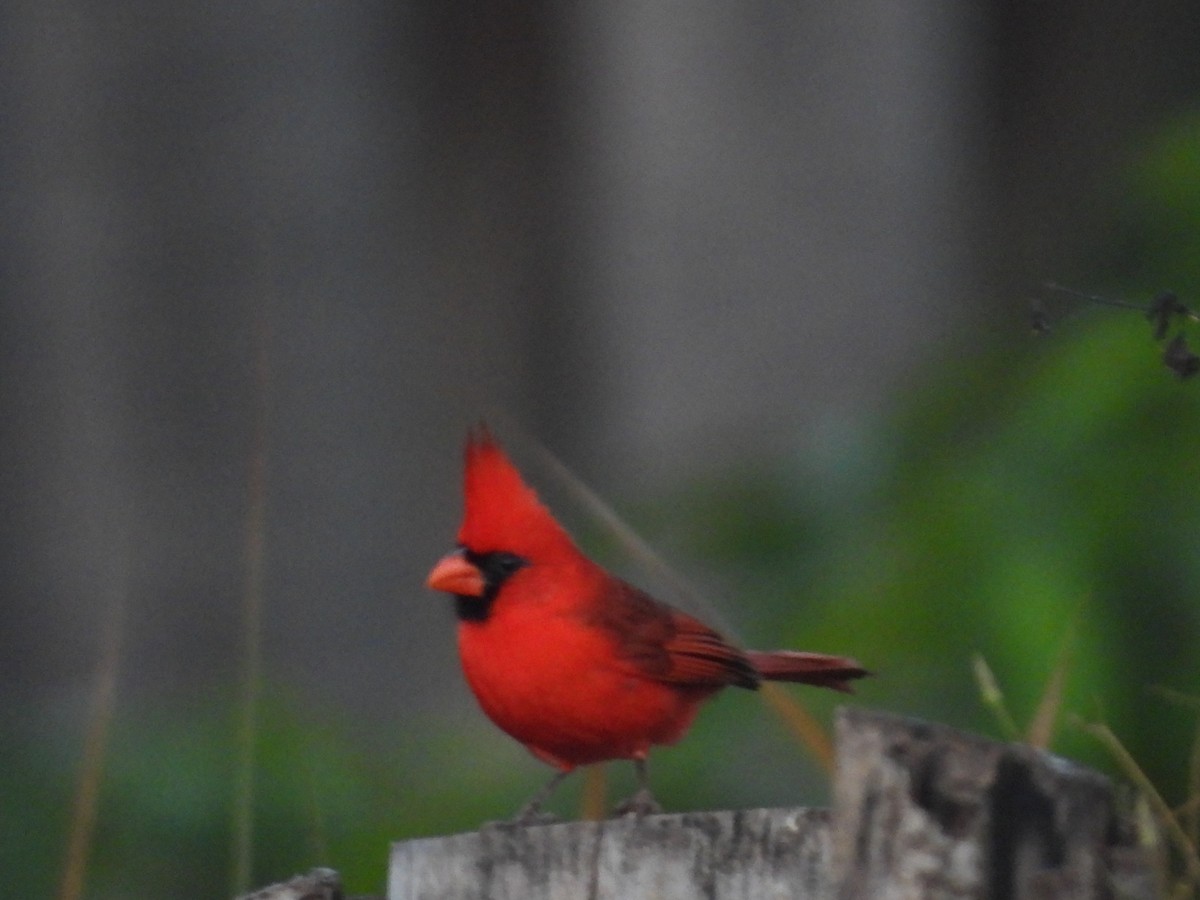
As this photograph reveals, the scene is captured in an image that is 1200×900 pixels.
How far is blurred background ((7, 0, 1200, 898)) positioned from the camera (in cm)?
276

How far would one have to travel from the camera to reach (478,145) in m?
4.21

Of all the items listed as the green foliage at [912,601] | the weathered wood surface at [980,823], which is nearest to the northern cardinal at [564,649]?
the green foliage at [912,601]

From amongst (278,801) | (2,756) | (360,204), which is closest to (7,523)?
(360,204)

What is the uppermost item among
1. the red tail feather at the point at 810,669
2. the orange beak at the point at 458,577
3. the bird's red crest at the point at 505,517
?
the bird's red crest at the point at 505,517

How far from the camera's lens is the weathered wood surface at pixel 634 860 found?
1.46m

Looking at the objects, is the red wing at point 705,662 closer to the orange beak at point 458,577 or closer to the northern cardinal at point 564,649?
the northern cardinal at point 564,649

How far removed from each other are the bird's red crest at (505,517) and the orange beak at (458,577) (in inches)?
0.8

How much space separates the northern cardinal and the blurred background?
24 cm

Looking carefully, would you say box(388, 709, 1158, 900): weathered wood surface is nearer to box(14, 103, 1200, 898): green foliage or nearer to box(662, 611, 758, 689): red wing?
box(14, 103, 1200, 898): green foliage

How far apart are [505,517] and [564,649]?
0.15 metres

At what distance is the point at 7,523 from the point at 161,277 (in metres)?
0.51

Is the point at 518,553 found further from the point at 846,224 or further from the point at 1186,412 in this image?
the point at 846,224

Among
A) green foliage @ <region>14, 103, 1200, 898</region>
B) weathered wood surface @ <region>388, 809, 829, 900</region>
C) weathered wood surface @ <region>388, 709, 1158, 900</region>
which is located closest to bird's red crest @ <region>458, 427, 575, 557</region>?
green foliage @ <region>14, 103, 1200, 898</region>

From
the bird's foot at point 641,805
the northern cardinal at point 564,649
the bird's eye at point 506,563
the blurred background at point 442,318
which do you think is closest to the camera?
the bird's foot at point 641,805
